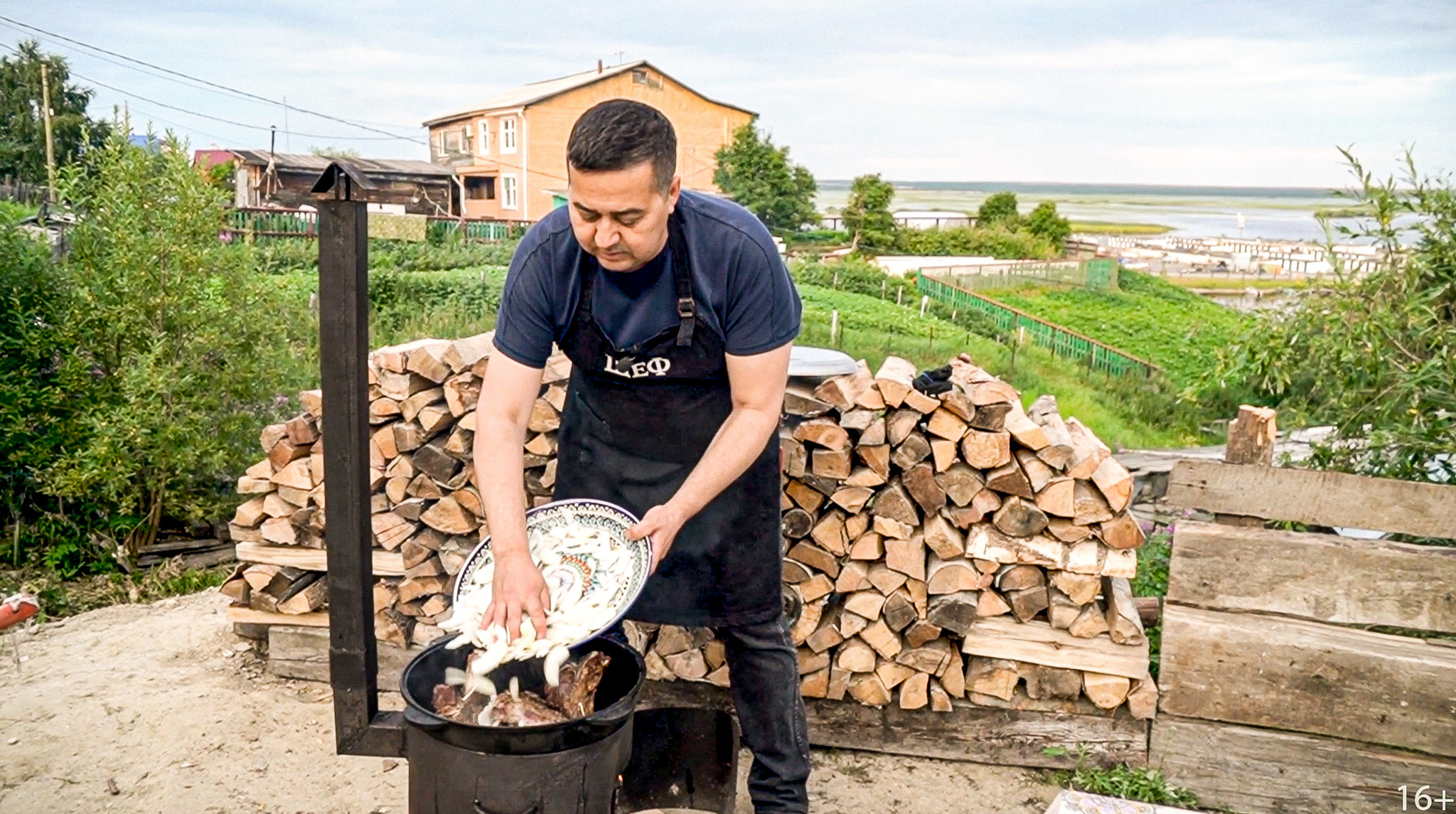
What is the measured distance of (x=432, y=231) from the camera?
75.7 feet

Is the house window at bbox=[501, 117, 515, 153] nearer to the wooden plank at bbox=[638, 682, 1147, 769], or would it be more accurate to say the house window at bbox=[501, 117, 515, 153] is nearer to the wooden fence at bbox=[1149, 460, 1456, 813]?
the wooden plank at bbox=[638, 682, 1147, 769]

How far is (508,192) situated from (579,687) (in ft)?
113

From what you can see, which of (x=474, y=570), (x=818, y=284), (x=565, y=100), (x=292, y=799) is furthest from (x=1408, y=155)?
(x=565, y=100)

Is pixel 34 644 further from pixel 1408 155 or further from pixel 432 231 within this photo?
pixel 432 231

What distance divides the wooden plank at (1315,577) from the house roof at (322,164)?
96.5ft

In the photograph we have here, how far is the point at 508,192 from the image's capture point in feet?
117

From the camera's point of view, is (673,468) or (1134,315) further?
(1134,315)

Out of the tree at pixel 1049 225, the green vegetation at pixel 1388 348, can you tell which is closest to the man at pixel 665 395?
the green vegetation at pixel 1388 348

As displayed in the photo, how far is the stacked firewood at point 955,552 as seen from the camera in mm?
3717

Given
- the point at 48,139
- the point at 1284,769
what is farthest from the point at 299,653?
the point at 48,139

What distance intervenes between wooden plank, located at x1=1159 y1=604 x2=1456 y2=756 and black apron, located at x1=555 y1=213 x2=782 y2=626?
1494mm

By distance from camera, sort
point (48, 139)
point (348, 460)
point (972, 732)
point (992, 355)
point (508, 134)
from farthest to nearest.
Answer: point (508, 134) → point (48, 139) → point (992, 355) → point (972, 732) → point (348, 460)

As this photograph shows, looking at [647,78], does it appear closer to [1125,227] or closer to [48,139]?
[48,139]

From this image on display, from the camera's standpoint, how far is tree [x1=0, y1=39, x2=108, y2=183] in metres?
27.6
